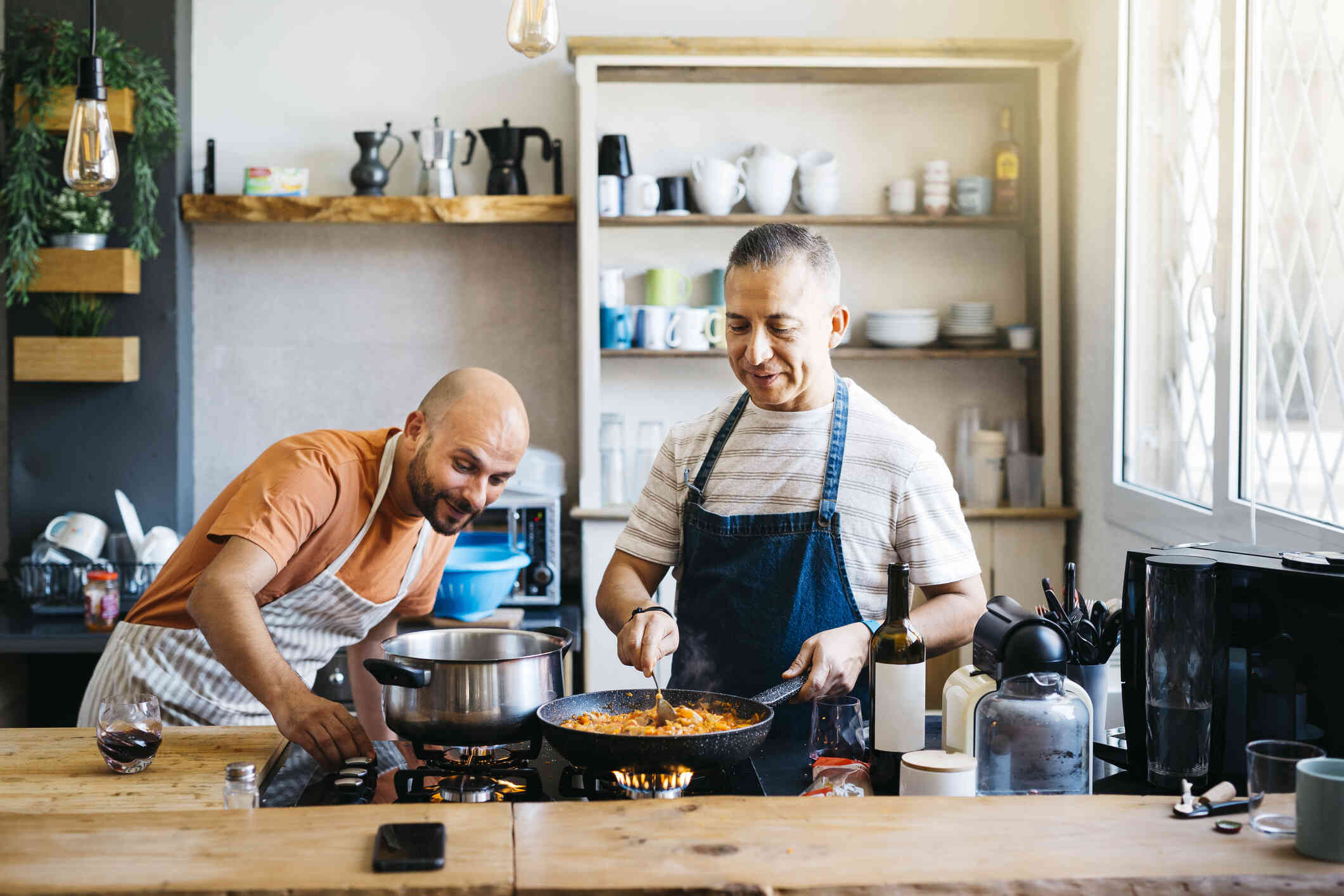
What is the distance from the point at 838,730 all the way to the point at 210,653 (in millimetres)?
1254

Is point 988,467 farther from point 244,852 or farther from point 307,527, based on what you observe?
point 244,852

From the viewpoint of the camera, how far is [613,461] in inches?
150

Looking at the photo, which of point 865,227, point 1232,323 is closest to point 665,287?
point 865,227

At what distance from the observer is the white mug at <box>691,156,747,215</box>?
12.4 feet

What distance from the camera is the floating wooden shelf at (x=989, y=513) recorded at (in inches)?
147

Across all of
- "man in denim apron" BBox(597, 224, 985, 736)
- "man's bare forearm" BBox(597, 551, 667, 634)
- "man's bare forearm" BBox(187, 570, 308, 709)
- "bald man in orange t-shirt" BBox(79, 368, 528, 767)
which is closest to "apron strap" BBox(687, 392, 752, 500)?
"man in denim apron" BBox(597, 224, 985, 736)

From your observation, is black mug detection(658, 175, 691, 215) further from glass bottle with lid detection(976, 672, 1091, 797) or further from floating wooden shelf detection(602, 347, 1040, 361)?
glass bottle with lid detection(976, 672, 1091, 797)

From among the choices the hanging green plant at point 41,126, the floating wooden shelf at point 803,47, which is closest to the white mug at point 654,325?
the floating wooden shelf at point 803,47

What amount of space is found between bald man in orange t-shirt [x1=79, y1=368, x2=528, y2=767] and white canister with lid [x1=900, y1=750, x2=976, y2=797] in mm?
863

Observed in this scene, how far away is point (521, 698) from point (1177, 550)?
0.87 meters

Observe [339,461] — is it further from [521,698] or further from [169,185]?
[169,185]

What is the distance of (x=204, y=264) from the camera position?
4066mm

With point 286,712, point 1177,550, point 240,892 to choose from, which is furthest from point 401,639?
point 1177,550

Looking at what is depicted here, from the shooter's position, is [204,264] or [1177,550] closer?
[1177,550]
